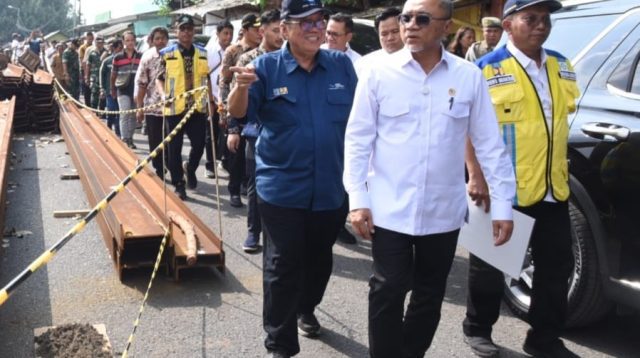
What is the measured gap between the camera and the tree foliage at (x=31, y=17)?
10294 centimetres

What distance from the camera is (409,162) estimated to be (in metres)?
3.15

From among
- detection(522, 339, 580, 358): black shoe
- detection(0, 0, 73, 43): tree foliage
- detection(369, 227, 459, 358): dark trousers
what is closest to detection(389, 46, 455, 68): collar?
detection(369, 227, 459, 358): dark trousers

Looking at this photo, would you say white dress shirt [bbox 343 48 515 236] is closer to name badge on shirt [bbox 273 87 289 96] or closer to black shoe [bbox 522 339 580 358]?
name badge on shirt [bbox 273 87 289 96]

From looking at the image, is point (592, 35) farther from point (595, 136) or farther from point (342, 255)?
point (342, 255)

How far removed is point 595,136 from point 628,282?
807 millimetres

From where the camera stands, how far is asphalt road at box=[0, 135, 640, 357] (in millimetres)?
4223

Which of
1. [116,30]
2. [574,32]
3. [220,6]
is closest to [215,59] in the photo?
[574,32]

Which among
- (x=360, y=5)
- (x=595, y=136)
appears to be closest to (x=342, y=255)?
(x=595, y=136)

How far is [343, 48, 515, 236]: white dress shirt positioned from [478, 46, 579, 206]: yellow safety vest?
18.3 inches

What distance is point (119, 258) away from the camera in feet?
17.1

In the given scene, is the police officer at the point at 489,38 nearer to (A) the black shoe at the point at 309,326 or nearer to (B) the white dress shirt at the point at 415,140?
(A) the black shoe at the point at 309,326

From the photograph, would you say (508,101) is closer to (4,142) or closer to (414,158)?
(414,158)

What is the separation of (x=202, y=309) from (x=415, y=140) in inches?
91.3

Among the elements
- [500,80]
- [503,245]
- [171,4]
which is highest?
[171,4]
